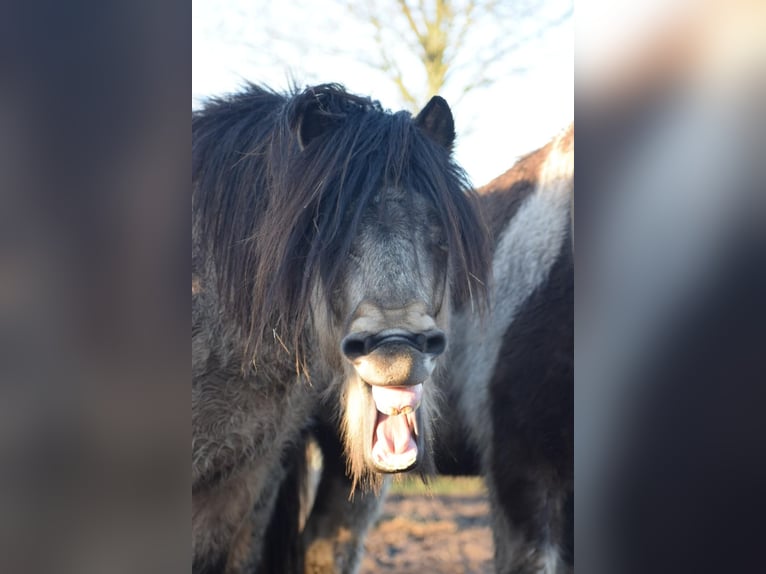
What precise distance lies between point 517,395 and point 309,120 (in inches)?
42.9

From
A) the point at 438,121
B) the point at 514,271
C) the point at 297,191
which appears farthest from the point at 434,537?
the point at 438,121

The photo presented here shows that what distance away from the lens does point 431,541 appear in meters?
2.41

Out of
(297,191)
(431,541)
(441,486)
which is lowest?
(431,541)

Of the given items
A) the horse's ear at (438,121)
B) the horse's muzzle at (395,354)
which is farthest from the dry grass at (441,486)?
the horse's ear at (438,121)

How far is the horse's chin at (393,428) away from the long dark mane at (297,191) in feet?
0.98

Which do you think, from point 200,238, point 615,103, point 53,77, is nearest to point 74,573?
point 200,238

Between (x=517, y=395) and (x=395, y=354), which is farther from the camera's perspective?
(x=517, y=395)

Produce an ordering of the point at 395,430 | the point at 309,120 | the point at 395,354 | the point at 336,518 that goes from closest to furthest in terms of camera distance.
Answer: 1. the point at 395,354
2. the point at 395,430
3. the point at 309,120
4. the point at 336,518

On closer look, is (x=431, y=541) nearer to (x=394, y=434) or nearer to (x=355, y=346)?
(x=394, y=434)

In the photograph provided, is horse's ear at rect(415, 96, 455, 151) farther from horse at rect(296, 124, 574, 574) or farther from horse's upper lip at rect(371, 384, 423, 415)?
horse's upper lip at rect(371, 384, 423, 415)

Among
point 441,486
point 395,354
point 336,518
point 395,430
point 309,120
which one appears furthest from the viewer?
point 336,518

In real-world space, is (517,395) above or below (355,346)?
below

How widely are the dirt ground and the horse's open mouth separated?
401 mm

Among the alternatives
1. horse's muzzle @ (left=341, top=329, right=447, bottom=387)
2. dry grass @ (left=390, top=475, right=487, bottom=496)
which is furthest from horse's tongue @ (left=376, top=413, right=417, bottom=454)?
dry grass @ (left=390, top=475, right=487, bottom=496)
